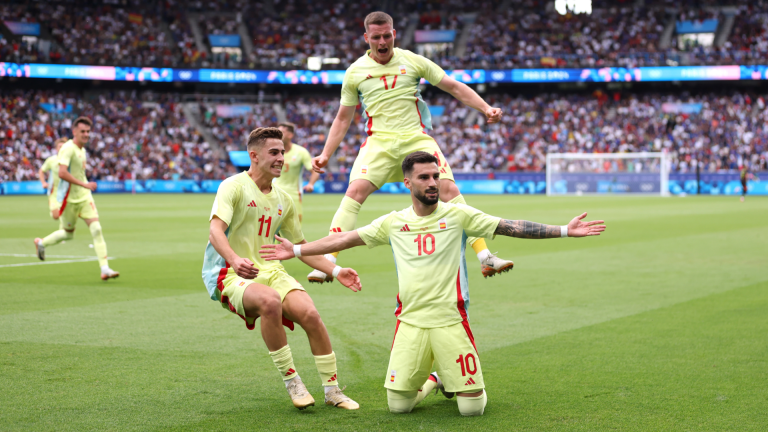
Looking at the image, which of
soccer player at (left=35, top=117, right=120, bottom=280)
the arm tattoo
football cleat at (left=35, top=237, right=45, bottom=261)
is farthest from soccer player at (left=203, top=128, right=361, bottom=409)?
football cleat at (left=35, top=237, right=45, bottom=261)

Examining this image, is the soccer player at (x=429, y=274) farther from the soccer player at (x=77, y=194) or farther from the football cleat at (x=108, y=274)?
the soccer player at (x=77, y=194)

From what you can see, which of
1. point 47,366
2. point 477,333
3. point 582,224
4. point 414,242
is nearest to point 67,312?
point 47,366

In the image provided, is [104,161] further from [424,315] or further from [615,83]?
[424,315]

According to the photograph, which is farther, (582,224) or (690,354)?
(690,354)

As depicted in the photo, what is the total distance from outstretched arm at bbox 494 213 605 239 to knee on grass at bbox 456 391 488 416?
1017 mm

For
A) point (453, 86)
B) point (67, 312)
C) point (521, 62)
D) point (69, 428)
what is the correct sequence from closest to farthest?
1. point (69, 428)
2. point (453, 86)
3. point (67, 312)
4. point (521, 62)

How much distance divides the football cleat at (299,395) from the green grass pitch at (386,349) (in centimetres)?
7

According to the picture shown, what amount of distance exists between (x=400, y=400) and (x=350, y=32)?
178 feet

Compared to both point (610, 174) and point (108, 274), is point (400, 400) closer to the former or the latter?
point (108, 274)

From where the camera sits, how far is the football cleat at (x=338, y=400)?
4840 millimetres

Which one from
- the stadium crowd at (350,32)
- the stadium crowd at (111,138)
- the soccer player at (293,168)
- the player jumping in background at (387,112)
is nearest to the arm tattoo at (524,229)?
the player jumping in background at (387,112)

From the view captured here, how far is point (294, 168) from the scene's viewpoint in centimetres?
1284

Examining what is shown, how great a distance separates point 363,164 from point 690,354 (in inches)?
124

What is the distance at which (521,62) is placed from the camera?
52094 mm
